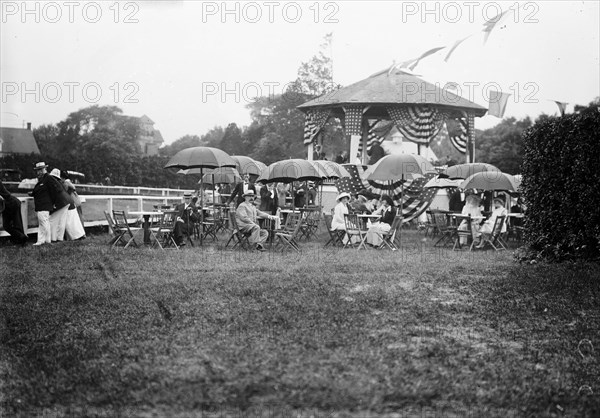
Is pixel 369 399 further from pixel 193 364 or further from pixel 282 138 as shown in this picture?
pixel 282 138

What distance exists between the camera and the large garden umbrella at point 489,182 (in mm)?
16156

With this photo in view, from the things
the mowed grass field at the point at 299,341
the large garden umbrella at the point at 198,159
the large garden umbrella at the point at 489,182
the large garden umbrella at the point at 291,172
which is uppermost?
the large garden umbrella at the point at 198,159

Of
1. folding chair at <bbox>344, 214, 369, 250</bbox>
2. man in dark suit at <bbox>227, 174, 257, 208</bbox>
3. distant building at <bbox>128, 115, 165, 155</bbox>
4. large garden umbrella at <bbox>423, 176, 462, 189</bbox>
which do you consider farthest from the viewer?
distant building at <bbox>128, 115, 165, 155</bbox>

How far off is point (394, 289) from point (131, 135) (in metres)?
79.6

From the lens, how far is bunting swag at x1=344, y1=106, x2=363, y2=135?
29688 millimetres

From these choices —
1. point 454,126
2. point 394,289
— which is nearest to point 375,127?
point 454,126

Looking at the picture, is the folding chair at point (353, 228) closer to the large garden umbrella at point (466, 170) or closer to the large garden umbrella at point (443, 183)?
the large garden umbrella at point (466, 170)

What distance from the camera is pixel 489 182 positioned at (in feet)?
53.4

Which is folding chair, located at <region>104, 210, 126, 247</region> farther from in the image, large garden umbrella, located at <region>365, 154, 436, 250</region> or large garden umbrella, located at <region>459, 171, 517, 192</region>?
large garden umbrella, located at <region>459, 171, 517, 192</region>

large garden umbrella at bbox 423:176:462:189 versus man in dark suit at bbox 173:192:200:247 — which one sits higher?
large garden umbrella at bbox 423:176:462:189

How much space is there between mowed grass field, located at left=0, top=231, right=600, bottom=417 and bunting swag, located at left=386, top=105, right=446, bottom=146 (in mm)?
18608

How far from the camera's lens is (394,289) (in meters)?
9.09

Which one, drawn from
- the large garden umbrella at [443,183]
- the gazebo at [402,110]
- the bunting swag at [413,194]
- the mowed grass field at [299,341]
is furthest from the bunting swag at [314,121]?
the mowed grass field at [299,341]

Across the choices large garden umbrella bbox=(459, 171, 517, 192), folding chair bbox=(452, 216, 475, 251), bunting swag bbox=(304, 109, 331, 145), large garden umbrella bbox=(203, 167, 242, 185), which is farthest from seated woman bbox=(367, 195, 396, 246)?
bunting swag bbox=(304, 109, 331, 145)
